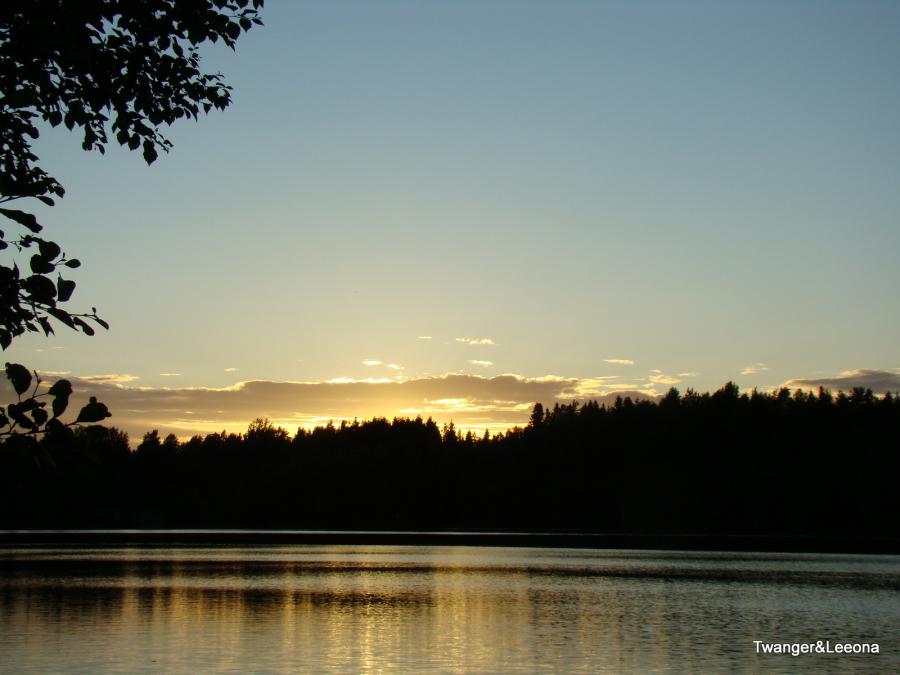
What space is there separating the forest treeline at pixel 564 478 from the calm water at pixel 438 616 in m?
48.6

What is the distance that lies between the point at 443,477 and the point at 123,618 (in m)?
137

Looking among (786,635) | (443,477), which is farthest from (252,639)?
(443,477)

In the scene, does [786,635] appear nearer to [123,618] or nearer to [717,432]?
[123,618]

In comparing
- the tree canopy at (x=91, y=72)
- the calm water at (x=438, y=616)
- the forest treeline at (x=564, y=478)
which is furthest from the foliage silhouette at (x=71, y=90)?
the forest treeline at (x=564, y=478)

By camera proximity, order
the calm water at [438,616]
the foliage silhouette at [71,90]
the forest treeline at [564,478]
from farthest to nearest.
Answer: the forest treeline at [564,478]
the calm water at [438,616]
the foliage silhouette at [71,90]

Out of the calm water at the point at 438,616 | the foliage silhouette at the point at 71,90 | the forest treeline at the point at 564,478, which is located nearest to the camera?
the foliage silhouette at the point at 71,90

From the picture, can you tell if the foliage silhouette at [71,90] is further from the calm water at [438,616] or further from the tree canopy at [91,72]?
the calm water at [438,616]

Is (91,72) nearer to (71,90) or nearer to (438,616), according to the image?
(71,90)

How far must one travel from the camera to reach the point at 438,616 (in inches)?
1517

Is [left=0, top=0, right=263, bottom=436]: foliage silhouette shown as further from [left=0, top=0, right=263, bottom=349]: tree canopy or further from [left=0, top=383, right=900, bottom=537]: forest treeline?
[left=0, top=383, right=900, bottom=537]: forest treeline

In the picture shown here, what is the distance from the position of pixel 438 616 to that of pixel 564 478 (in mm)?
113110

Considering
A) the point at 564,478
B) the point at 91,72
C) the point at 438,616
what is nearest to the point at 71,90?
the point at 91,72

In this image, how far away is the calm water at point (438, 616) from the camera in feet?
88.7

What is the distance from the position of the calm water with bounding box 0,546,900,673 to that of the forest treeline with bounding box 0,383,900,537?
160 ft
